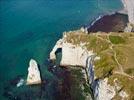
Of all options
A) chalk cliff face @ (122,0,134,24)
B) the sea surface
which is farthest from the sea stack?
chalk cliff face @ (122,0,134,24)

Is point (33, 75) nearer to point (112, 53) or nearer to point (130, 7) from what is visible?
point (112, 53)

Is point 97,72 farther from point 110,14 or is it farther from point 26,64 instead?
point 110,14

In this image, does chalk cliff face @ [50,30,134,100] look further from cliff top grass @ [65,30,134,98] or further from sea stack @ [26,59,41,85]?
sea stack @ [26,59,41,85]

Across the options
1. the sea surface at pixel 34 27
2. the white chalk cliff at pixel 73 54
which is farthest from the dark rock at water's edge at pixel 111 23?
the white chalk cliff at pixel 73 54

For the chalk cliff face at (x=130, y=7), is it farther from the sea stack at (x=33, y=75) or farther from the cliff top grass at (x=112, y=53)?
the sea stack at (x=33, y=75)

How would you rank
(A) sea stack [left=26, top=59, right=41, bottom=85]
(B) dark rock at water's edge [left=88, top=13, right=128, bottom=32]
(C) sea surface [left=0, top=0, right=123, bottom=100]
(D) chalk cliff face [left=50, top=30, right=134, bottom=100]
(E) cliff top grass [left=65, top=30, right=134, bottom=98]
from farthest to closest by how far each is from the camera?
(B) dark rock at water's edge [left=88, top=13, right=128, bottom=32] < (C) sea surface [left=0, top=0, right=123, bottom=100] < (A) sea stack [left=26, top=59, right=41, bottom=85] < (E) cliff top grass [left=65, top=30, right=134, bottom=98] < (D) chalk cliff face [left=50, top=30, right=134, bottom=100]

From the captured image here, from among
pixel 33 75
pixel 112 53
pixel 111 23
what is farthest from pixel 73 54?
pixel 111 23
